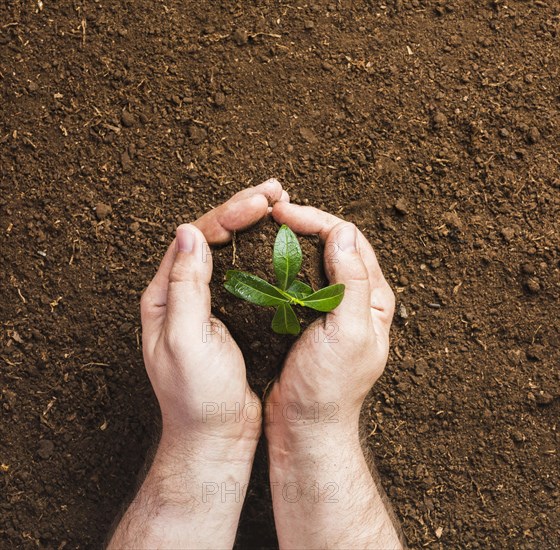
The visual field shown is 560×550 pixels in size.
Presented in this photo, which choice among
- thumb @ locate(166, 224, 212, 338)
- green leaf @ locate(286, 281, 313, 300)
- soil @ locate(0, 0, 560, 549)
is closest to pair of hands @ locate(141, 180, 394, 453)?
thumb @ locate(166, 224, 212, 338)

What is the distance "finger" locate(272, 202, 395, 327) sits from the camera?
1719 millimetres

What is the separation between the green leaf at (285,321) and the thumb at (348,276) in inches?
4.9

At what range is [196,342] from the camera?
1609 millimetres

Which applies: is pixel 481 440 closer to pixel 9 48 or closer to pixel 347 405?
pixel 347 405

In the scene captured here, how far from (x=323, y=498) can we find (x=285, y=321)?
1.60 ft

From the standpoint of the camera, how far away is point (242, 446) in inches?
70.0

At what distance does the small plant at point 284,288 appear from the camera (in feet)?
5.14

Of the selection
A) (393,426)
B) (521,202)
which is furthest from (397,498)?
(521,202)

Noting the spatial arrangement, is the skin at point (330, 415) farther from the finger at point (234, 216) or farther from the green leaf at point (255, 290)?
the green leaf at point (255, 290)

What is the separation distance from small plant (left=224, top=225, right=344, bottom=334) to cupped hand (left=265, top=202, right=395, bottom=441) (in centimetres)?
10

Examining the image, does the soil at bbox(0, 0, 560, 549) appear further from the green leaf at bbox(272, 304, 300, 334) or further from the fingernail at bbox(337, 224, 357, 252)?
the green leaf at bbox(272, 304, 300, 334)

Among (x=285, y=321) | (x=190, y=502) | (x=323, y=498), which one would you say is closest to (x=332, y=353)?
(x=285, y=321)

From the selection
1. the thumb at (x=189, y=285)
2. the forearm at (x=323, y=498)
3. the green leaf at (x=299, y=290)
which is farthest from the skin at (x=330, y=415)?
the thumb at (x=189, y=285)

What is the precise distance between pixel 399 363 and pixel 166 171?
90 centimetres
